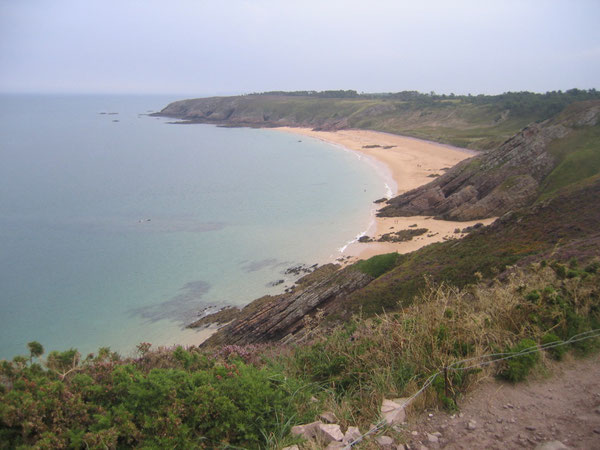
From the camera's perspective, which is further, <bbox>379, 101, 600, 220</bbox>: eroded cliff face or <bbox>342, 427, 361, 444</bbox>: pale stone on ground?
<bbox>379, 101, 600, 220</bbox>: eroded cliff face

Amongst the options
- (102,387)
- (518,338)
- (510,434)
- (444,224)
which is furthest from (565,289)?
(444,224)

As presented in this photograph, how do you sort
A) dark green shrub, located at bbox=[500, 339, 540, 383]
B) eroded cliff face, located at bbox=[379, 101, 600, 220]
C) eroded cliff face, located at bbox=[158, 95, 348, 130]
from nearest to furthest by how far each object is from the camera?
1. dark green shrub, located at bbox=[500, 339, 540, 383]
2. eroded cliff face, located at bbox=[379, 101, 600, 220]
3. eroded cliff face, located at bbox=[158, 95, 348, 130]

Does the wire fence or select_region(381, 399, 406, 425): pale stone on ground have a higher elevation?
the wire fence

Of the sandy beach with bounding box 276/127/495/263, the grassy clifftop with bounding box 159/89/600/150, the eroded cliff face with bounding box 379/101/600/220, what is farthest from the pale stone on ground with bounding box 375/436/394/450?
the grassy clifftop with bounding box 159/89/600/150

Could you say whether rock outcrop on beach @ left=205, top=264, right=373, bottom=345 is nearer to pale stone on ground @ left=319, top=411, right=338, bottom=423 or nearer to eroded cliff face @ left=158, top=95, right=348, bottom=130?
pale stone on ground @ left=319, top=411, right=338, bottom=423

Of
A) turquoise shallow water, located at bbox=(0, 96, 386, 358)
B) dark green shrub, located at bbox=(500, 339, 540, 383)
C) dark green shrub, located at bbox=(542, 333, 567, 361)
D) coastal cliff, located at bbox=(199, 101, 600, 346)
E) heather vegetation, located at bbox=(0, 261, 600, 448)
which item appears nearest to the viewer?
heather vegetation, located at bbox=(0, 261, 600, 448)

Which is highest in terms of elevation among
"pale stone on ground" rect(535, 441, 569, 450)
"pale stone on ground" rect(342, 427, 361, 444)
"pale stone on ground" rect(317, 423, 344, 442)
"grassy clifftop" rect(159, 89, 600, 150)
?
"grassy clifftop" rect(159, 89, 600, 150)

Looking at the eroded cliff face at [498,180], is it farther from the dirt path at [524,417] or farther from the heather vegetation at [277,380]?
the dirt path at [524,417]

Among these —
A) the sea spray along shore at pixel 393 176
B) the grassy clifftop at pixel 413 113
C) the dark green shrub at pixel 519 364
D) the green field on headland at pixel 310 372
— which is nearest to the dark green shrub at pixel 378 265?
the green field on headland at pixel 310 372
